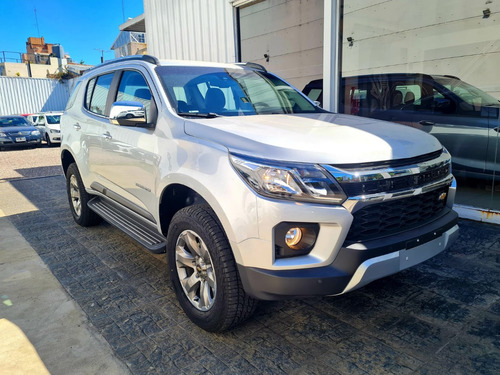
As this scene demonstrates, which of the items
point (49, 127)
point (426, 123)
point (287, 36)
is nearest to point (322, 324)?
point (426, 123)

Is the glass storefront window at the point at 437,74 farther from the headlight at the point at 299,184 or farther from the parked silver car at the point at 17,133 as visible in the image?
the parked silver car at the point at 17,133

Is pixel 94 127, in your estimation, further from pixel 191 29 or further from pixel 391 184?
pixel 191 29

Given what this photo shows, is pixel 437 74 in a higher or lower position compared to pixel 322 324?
higher

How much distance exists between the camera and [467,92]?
500cm

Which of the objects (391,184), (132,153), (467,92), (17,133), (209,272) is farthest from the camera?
(17,133)

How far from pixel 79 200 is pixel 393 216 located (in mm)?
3910

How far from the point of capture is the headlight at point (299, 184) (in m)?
2.07

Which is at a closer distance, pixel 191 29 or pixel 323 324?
pixel 323 324

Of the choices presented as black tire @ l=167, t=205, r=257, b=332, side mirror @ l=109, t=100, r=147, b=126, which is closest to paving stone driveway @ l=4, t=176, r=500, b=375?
black tire @ l=167, t=205, r=257, b=332

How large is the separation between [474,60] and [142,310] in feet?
16.5

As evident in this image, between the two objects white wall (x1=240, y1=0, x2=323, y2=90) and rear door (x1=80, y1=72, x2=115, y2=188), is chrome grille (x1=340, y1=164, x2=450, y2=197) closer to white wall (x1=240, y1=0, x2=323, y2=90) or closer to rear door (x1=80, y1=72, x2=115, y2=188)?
rear door (x1=80, y1=72, x2=115, y2=188)

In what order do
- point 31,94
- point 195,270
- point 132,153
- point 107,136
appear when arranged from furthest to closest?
point 31,94
point 107,136
point 132,153
point 195,270

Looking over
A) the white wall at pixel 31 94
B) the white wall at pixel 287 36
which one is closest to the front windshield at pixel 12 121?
the white wall at pixel 31 94

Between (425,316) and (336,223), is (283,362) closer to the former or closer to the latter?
(336,223)
